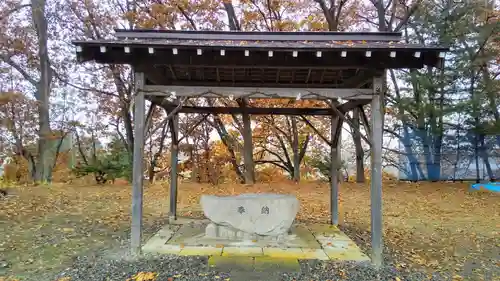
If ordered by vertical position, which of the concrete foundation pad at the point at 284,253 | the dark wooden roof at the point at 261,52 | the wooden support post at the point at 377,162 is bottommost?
the concrete foundation pad at the point at 284,253

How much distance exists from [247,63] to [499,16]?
10300 mm

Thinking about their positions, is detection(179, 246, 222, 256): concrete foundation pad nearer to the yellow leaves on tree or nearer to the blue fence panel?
the yellow leaves on tree

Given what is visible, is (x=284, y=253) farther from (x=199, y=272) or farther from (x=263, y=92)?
(x=263, y=92)

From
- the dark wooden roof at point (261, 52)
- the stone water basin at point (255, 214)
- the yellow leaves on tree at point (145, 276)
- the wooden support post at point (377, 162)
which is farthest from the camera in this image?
the stone water basin at point (255, 214)

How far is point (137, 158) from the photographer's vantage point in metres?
4.47

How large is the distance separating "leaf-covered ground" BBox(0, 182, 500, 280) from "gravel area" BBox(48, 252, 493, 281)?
11.6 inches

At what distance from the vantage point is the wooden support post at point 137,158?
4453 mm

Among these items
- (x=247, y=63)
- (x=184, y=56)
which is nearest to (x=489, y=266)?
(x=247, y=63)

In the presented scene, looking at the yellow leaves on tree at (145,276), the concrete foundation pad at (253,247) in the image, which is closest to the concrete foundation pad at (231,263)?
the concrete foundation pad at (253,247)

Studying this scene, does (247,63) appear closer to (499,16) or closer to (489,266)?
(489,266)

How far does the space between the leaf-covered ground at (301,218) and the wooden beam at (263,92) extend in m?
2.28

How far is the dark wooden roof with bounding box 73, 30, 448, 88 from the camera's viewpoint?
13.2ft

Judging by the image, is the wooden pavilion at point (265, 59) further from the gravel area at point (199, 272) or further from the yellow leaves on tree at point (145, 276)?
the yellow leaves on tree at point (145, 276)

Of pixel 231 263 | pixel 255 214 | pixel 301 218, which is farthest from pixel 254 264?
pixel 301 218
